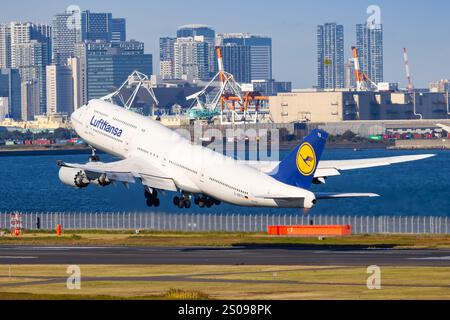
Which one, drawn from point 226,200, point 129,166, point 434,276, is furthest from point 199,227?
point 434,276

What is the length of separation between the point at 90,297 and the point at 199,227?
217 feet

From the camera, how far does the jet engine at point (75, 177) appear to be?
109 metres

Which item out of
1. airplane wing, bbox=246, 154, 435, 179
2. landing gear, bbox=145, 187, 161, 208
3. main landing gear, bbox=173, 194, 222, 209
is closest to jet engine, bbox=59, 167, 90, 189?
landing gear, bbox=145, 187, 161, 208

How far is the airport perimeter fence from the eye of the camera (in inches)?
5074

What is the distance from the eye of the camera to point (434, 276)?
76625 mm

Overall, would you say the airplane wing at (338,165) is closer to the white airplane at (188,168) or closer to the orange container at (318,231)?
the white airplane at (188,168)

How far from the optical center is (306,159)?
96.8 metres

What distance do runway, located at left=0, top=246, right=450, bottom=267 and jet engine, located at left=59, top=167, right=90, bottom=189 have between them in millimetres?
5772

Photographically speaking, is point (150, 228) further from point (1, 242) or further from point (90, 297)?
point (90, 297)

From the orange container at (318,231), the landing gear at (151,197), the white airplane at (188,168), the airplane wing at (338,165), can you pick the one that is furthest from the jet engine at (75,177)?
the orange container at (318,231)

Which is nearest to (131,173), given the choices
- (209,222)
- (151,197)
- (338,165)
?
(151,197)

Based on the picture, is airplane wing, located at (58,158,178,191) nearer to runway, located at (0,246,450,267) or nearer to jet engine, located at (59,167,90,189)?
jet engine, located at (59,167,90,189)

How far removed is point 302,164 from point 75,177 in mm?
22157
